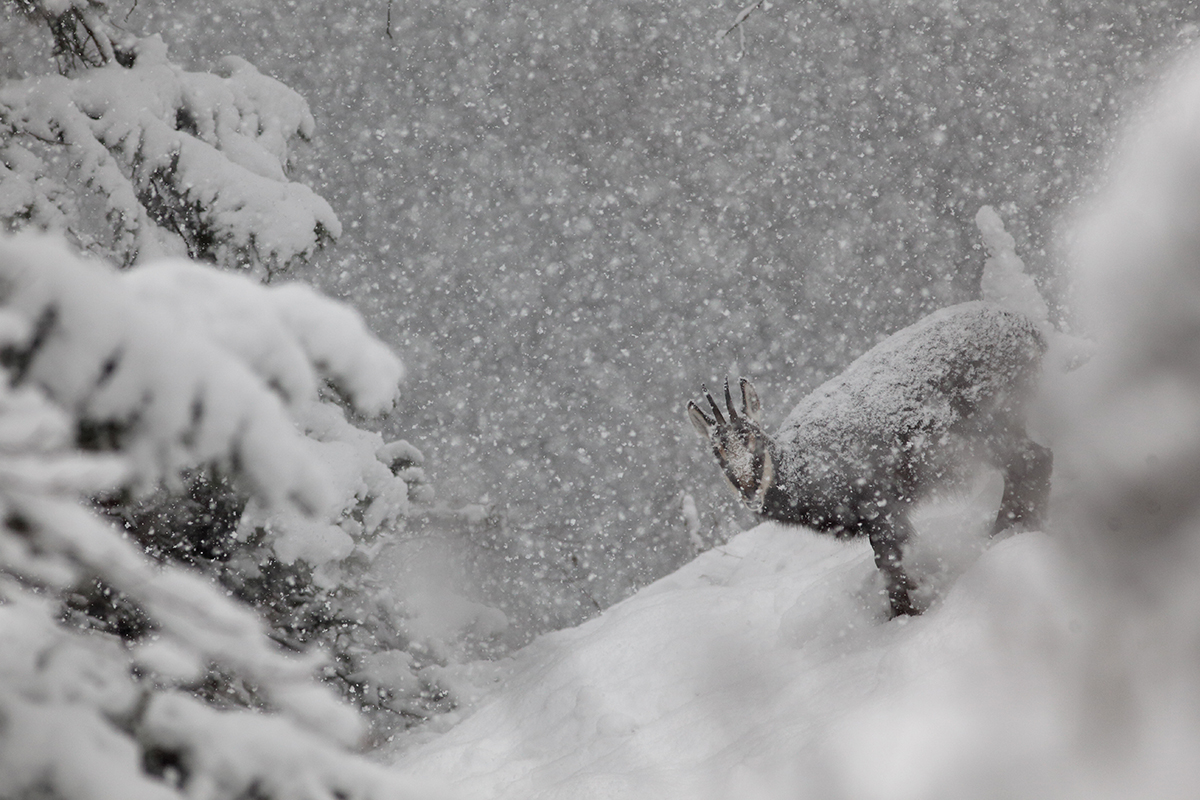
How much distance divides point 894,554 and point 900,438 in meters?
0.70

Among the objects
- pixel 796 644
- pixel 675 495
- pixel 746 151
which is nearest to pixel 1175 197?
pixel 796 644

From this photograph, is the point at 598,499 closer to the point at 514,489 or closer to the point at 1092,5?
the point at 514,489

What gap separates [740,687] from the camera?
15.9 ft

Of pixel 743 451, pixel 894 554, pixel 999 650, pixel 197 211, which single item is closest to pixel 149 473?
pixel 999 650

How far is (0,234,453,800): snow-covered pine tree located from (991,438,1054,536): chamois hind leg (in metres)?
4.43

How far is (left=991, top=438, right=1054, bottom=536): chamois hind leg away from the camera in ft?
15.2

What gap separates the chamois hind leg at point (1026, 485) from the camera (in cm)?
462

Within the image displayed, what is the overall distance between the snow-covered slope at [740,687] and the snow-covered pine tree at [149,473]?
2485 mm

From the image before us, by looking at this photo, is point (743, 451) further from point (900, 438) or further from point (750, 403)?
point (900, 438)

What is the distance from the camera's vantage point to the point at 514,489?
85.0ft

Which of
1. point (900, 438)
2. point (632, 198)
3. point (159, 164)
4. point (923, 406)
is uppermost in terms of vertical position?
point (632, 198)

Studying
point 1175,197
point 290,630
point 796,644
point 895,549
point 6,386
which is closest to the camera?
point 6,386

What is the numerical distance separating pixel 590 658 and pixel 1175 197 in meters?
5.31

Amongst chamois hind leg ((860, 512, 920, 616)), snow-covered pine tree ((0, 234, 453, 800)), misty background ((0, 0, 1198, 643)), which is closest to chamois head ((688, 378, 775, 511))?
chamois hind leg ((860, 512, 920, 616))
